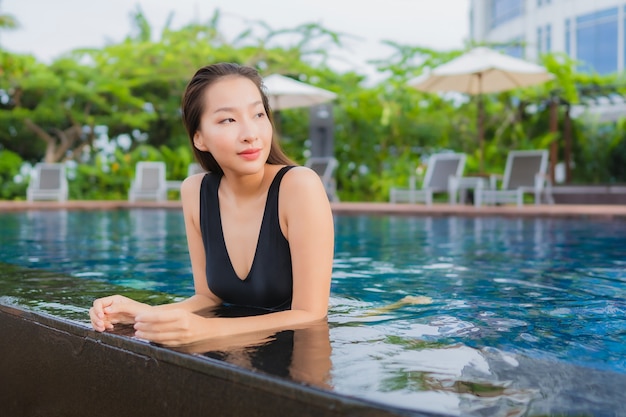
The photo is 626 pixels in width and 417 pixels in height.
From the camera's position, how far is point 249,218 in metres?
2.32

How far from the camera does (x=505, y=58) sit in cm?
1291

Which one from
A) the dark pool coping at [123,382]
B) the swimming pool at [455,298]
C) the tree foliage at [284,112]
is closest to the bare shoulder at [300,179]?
the swimming pool at [455,298]

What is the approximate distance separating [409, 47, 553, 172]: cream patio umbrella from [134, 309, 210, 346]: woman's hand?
37.8ft

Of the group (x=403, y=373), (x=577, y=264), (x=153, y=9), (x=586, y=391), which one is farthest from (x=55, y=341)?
(x=153, y=9)

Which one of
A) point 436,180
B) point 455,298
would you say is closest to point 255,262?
point 455,298

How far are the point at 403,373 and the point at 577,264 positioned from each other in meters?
3.95

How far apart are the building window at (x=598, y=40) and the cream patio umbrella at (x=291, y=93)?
13.2 meters

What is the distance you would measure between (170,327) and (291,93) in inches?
496

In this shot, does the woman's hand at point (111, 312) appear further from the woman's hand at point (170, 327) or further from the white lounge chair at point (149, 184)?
the white lounge chair at point (149, 184)

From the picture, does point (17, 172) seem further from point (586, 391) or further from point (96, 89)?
point (586, 391)

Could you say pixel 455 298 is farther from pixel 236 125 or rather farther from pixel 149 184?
pixel 149 184

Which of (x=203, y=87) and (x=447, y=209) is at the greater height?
(x=203, y=87)

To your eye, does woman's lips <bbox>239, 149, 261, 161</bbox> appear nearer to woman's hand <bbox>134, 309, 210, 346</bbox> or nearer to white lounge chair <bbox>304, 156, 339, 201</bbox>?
woman's hand <bbox>134, 309, 210, 346</bbox>

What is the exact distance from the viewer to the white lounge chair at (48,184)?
16172 mm
